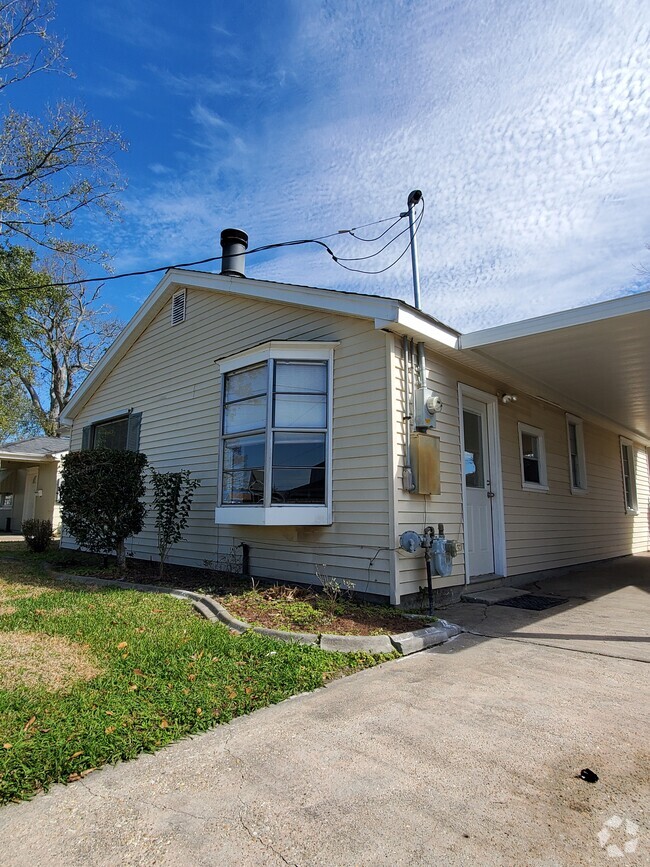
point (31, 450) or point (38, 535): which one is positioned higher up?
point (31, 450)

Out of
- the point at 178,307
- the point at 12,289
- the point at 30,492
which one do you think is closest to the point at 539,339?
the point at 178,307

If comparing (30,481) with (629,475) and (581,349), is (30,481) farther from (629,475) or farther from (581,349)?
(629,475)

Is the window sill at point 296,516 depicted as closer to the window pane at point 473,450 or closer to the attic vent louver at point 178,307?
the window pane at point 473,450

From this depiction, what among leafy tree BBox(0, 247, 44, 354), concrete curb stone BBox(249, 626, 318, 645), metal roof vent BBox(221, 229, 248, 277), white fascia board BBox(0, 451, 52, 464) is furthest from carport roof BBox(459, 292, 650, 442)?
white fascia board BBox(0, 451, 52, 464)

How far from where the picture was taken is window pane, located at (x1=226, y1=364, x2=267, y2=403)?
6.52 m

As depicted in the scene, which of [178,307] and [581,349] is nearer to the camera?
[581,349]

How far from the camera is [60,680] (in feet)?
10.7

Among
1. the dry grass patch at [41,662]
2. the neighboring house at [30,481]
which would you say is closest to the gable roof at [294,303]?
the dry grass patch at [41,662]

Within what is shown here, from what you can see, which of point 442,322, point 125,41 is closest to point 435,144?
point 442,322

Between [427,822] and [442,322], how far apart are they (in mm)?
4910

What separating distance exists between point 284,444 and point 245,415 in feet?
2.94

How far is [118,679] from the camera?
3271 mm

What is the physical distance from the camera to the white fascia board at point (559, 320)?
4840mm

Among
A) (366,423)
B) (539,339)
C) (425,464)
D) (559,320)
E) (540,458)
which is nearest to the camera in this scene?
(559,320)
